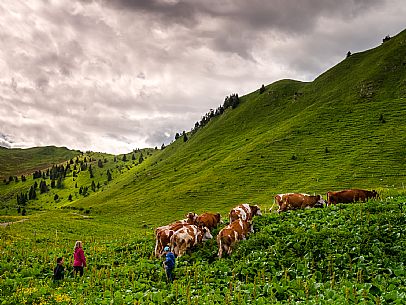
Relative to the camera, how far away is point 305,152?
242ft

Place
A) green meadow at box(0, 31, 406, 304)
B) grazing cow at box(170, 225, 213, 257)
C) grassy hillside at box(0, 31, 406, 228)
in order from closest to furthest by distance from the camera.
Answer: green meadow at box(0, 31, 406, 304), grazing cow at box(170, 225, 213, 257), grassy hillside at box(0, 31, 406, 228)

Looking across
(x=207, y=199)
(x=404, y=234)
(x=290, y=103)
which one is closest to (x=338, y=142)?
(x=207, y=199)

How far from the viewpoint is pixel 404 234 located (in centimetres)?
1625

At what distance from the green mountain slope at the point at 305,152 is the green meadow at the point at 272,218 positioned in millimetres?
449

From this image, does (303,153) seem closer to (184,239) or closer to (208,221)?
(208,221)

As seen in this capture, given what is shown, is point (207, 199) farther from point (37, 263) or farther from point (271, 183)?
point (37, 263)

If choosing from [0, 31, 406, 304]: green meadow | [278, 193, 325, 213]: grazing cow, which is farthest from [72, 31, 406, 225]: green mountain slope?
[278, 193, 325, 213]: grazing cow

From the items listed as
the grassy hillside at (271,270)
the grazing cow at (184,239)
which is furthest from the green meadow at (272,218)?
the grazing cow at (184,239)

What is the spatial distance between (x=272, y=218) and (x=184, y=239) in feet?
21.9

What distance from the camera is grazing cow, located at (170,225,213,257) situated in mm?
19609

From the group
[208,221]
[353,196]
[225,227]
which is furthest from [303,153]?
[225,227]

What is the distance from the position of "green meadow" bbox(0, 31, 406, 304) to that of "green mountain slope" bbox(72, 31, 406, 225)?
1.47 ft

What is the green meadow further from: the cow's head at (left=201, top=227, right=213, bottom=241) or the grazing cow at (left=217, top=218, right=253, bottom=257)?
the cow's head at (left=201, top=227, right=213, bottom=241)

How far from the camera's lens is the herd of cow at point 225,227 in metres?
18.9
